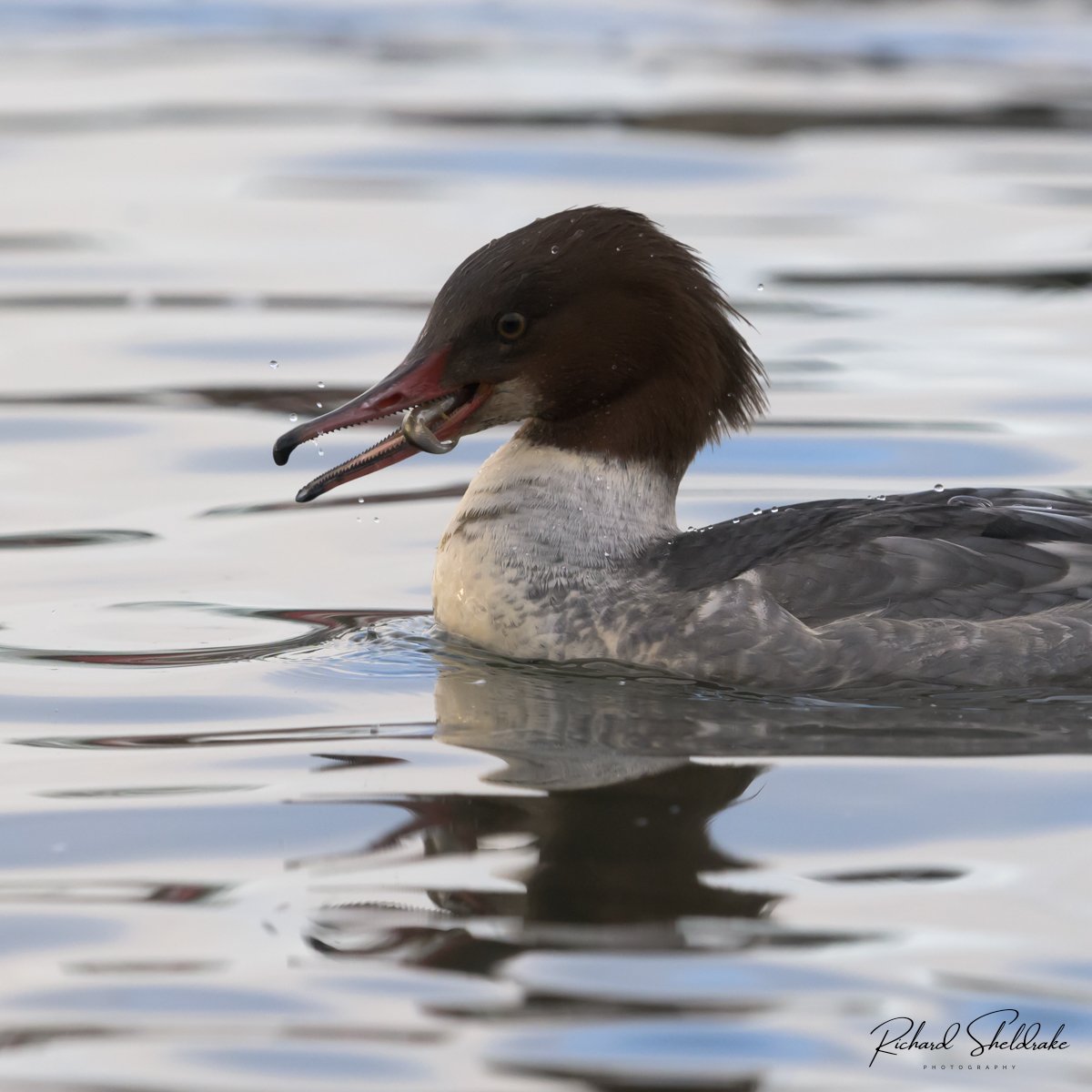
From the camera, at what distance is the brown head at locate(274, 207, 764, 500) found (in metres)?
6.72

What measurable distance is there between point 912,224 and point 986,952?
9.59 metres

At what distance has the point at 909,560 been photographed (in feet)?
21.3

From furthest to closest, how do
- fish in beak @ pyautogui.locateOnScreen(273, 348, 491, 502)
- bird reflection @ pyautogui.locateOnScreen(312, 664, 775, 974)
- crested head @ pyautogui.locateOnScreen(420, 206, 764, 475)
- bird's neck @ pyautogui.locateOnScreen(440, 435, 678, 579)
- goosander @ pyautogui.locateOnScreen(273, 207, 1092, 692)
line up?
bird's neck @ pyautogui.locateOnScreen(440, 435, 678, 579) < crested head @ pyautogui.locateOnScreen(420, 206, 764, 475) < fish in beak @ pyautogui.locateOnScreen(273, 348, 491, 502) < goosander @ pyautogui.locateOnScreen(273, 207, 1092, 692) < bird reflection @ pyautogui.locateOnScreen(312, 664, 775, 974)

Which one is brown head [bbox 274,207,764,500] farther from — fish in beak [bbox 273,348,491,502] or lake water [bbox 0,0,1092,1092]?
lake water [bbox 0,0,1092,1092]

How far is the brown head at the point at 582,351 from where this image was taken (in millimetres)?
6723

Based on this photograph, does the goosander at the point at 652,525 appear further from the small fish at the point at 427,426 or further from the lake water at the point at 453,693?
the lake water at the point at 453,693

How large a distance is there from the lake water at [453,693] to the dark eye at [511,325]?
3.29 ft

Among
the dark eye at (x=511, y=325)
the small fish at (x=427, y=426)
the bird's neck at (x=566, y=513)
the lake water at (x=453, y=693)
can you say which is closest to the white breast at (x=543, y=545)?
the bird's neck at (x=566, y=513)

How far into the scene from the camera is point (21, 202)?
1426 centimetres

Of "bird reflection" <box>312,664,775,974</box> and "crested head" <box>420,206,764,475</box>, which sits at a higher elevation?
"crested head" <box>420,206,764,475</box>

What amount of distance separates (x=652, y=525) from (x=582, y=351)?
23.1 inches

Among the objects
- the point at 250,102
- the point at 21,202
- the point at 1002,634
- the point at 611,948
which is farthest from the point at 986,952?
the point at 250,102

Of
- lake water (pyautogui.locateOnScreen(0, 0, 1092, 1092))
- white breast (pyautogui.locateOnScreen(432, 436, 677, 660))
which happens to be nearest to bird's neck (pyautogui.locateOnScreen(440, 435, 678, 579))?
white breast (pyautogui.locateOnScreen(432, 436, 677, 660))

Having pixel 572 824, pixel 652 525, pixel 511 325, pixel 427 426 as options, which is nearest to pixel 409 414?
pixel 427 426
